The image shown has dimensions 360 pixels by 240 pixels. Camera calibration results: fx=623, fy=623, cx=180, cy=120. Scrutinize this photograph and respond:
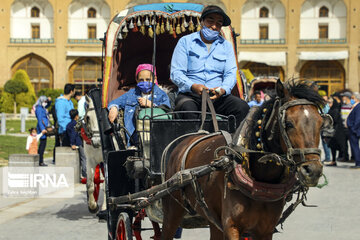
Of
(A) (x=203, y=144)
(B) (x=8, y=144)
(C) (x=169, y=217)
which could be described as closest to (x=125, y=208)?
(C) (x=169, y=217)

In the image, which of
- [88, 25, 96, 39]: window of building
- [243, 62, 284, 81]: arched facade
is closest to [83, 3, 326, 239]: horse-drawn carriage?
[243, 62, 284, 81]: arched facade

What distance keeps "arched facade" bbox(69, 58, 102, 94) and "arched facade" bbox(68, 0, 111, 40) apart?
2.20 m

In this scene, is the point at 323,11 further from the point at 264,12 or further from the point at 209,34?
the point at 209,34

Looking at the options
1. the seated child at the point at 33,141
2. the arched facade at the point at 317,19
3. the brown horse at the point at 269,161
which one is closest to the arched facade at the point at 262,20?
the arched facade at the point at 317,19

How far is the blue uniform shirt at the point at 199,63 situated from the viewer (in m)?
5.45

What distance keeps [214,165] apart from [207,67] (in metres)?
1.68

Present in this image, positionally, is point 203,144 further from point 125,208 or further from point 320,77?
point 320,77

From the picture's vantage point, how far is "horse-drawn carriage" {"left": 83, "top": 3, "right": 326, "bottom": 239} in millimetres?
3656

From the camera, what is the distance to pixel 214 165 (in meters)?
3.97

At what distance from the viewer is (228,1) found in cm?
5403

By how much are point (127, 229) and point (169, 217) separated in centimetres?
49

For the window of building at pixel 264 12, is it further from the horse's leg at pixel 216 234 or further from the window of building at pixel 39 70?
the horse's leg at pixel 216 234

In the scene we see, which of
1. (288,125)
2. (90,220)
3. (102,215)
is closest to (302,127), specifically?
(288,125)

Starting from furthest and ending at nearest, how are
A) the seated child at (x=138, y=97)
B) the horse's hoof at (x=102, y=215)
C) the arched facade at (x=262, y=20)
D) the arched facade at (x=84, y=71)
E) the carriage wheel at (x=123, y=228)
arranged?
the arched facade at (x=84, y=71) → the arched facade at (x=262, y=20) → the horse's hoof at (x=102, y=215) → the seated child at (x=138, y=97) → the carriage wheel at (x=123, y=228)
